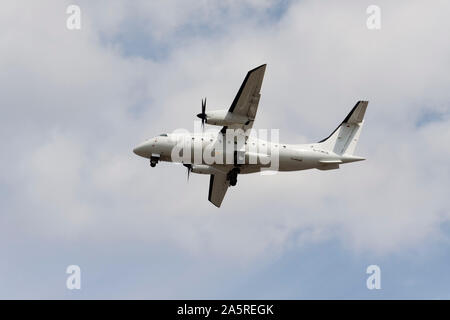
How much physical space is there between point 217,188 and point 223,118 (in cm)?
678

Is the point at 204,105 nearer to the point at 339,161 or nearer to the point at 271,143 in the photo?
the point at 271,143

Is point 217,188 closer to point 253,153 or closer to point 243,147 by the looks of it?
point 243,147

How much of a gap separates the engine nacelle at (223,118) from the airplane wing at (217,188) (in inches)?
199

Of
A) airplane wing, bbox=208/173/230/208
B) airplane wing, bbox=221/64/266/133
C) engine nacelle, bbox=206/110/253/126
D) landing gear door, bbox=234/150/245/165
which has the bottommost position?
airplane wing, bbox=208/173/230/208

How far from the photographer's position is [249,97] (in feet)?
A: 131

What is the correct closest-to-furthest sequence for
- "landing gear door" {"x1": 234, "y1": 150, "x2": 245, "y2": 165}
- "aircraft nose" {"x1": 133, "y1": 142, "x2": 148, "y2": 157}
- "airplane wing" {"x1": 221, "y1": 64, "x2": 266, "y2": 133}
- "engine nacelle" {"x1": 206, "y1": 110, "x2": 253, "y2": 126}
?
1. "airplane wing" {"x1": 221, "y1": 64, "x2": 266, "y2": 133}
2. "engine nacelle" {"x1": 206, "y1": 110, "x2": 253, "y2": 126}
3. "aircraft nose" {"x1": 133, "y1": 142, "x2": 148, "y2": 157}
4. "landing gear door" {"x1": 234, "y1": 150, "x2": 245, "y2": 165}

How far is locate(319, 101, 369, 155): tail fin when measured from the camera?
4259 centimetres

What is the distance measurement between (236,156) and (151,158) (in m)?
4.47

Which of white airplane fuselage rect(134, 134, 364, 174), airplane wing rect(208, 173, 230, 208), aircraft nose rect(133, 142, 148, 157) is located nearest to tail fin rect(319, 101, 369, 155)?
white airplane fuselage rect(134, 134, 364, 174)

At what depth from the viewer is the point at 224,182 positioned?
45.7m

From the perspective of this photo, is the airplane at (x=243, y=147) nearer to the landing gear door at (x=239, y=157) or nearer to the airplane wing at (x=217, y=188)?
the landing gear door at (x=239, y=157)

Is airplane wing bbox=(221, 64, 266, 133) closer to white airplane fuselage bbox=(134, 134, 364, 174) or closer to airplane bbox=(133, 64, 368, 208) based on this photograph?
airplane bbox=(133, 64, 368, 208)

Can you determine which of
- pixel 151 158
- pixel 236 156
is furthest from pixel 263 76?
pixel 151 158

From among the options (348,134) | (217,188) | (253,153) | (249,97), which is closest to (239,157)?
(253,153)
